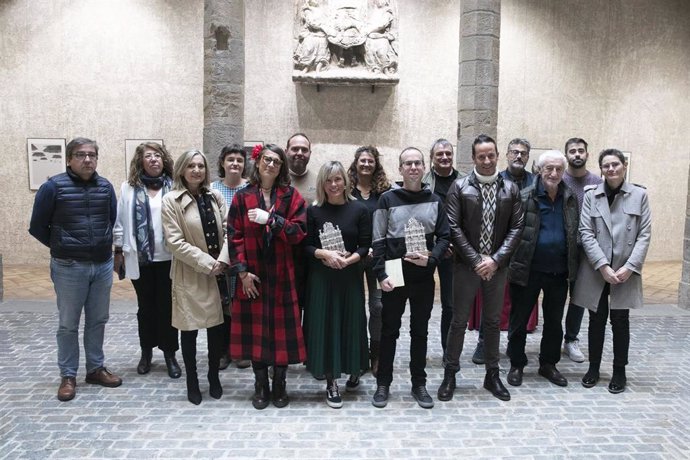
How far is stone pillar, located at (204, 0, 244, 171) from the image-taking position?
6805mm

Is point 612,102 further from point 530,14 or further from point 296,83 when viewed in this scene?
point 296,83

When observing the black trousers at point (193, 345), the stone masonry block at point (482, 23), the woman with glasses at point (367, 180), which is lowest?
the black trousers at point (193, 345)

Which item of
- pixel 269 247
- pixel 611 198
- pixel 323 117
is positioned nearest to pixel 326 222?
pixel 269 247

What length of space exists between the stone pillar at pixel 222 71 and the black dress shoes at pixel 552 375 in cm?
440

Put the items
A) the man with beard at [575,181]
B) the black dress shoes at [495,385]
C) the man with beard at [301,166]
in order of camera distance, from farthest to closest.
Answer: the man with beard at [575,181] → the man with beard at [301,166] → the black dress shoes at [495,385]

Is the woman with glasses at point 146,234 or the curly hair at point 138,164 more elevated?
the curly hair at point 138,164

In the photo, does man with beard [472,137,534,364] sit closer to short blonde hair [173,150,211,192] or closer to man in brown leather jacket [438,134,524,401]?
man in brown leather jacket [438,134,524,401]

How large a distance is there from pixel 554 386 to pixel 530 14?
318 inches

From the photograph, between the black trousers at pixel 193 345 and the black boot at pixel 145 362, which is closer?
the black trousers at pixel 193 345

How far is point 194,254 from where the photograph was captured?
12.1ft

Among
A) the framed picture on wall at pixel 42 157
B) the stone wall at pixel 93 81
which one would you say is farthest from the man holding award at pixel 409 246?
the framed picture on wall at pixel 42 157

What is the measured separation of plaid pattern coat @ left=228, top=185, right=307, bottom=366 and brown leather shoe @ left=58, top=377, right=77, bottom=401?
3.96ft

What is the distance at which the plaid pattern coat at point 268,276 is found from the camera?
363cm

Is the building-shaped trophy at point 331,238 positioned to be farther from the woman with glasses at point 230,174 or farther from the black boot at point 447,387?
the black boot at point 447,387
